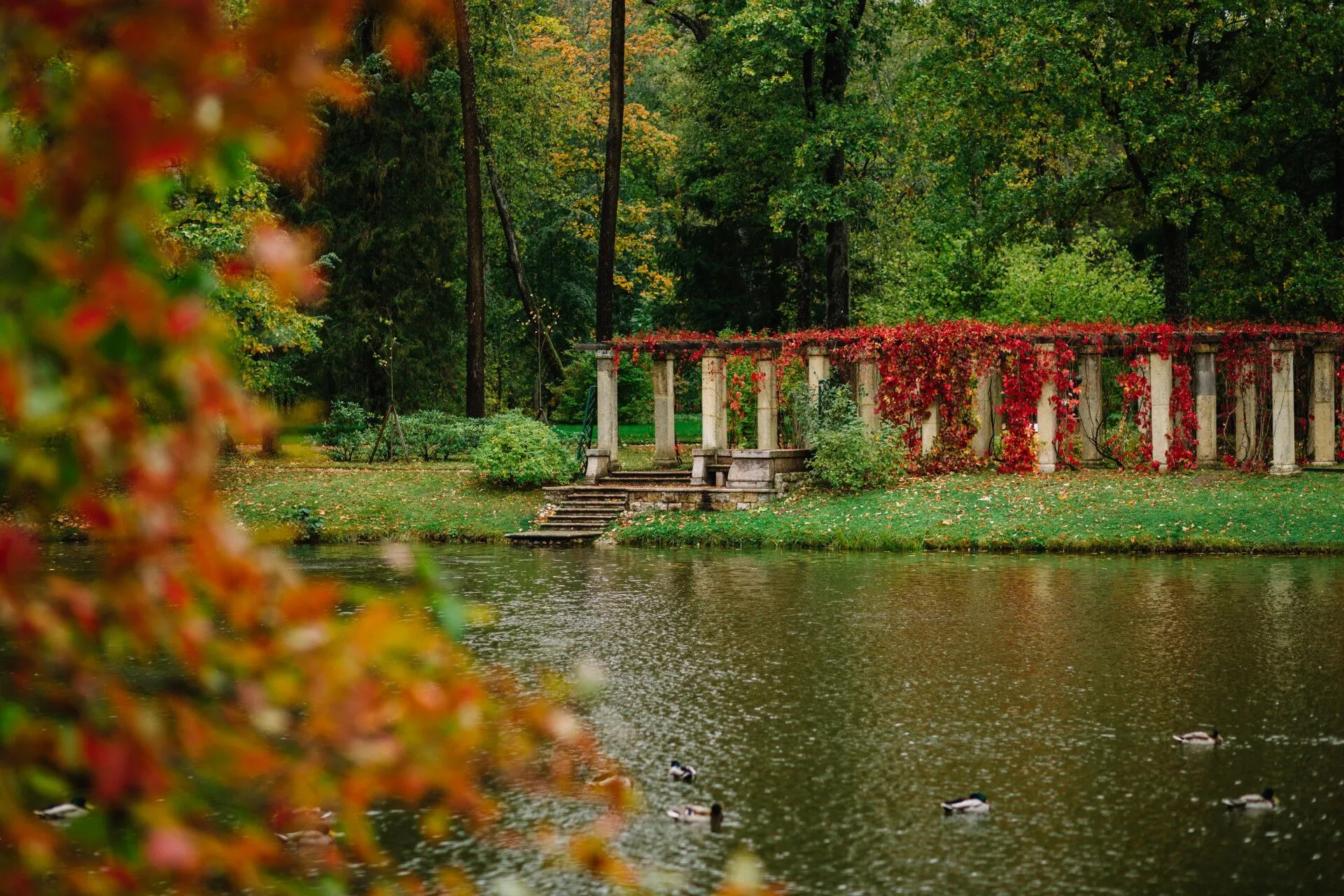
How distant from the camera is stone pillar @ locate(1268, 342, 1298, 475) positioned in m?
24.4

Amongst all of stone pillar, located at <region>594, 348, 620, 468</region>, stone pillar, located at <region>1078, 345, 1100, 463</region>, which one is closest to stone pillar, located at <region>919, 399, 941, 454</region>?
stone pillar, located at <region>1078, 345, 1100, 463</region>

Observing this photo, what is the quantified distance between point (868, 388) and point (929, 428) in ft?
4.48

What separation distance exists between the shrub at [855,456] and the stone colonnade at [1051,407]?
486 mm

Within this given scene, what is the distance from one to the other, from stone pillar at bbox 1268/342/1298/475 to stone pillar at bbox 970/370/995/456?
4.88m

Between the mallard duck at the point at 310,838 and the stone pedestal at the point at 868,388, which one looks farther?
the stone pedestal at the point at 868,388

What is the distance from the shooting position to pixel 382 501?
26.7 m

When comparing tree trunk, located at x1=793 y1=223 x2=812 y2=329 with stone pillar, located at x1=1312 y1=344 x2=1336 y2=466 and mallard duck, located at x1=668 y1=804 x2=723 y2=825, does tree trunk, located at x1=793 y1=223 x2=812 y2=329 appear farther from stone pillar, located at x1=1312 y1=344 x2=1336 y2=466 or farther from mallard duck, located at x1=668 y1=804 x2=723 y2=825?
mallard duck, located at x1=668 y1=804 x2=723 y2=825

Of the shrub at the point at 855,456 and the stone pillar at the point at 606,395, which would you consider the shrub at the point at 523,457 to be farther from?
the shrub at the point at 855,456

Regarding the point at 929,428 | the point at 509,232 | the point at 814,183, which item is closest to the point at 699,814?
the point at 929,428

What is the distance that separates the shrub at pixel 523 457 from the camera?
1081 inches

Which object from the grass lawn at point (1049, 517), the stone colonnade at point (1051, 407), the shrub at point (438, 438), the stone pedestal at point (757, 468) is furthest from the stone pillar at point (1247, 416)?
the shrub at point (438, 438)

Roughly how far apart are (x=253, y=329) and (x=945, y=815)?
77.8 ft

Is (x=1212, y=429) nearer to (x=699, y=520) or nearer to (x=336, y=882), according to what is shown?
(x=699, y=520)

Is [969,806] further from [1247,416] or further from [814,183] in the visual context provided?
[814,183]
